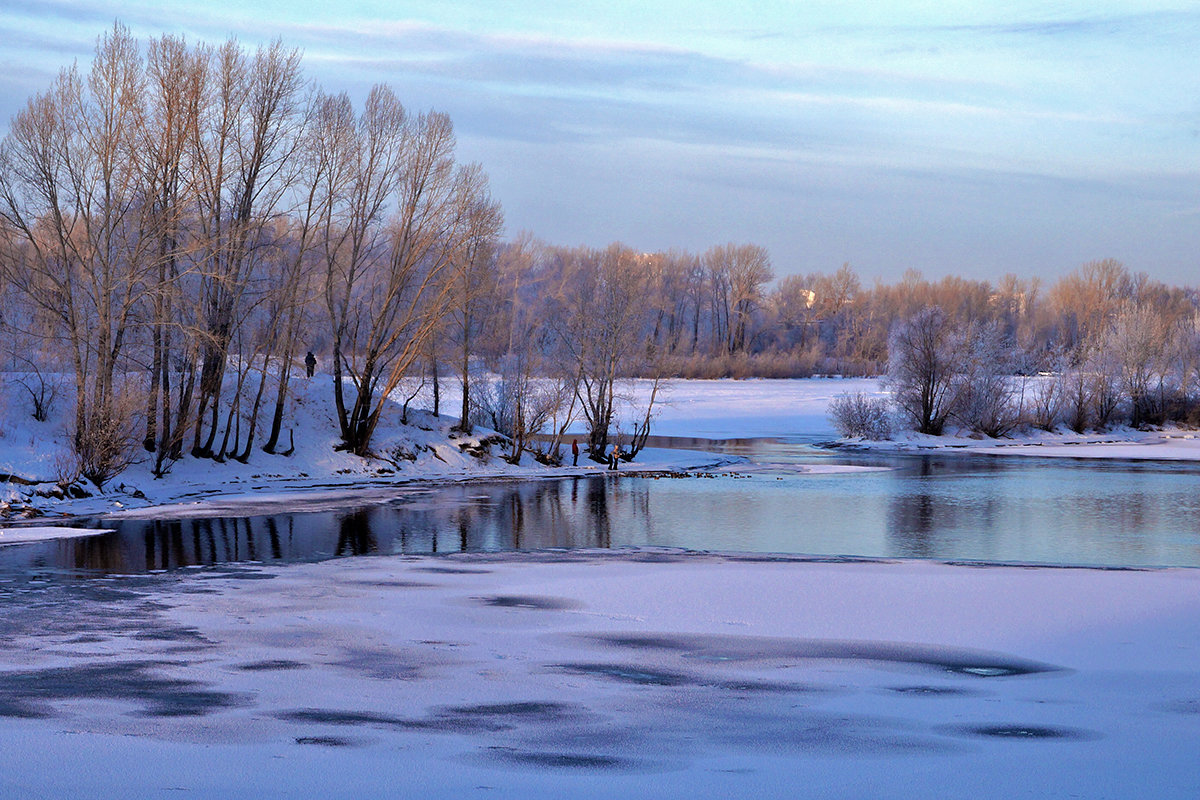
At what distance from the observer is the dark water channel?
16.0 metres

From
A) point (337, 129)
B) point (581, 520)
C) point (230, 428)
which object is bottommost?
point (581, 520)

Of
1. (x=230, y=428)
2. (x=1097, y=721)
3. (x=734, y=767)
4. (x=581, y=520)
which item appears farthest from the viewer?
(x=230, y=428)

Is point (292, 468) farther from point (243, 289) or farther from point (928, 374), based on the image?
point (928, 374)

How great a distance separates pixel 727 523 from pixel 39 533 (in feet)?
38.7

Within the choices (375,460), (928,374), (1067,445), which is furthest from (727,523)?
(1067,445)

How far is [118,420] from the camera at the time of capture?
21.1 meters

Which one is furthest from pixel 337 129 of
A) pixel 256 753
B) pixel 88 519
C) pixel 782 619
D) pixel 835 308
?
pixel 835 308

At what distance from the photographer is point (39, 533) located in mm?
16797

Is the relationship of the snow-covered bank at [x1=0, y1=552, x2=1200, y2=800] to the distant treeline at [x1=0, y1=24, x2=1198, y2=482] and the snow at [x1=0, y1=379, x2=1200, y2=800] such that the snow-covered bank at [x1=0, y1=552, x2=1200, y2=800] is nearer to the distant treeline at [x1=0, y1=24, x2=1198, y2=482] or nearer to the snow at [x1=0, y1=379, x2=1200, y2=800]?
the snow at [x1=0, y1=379, x2=1200, y2=800]

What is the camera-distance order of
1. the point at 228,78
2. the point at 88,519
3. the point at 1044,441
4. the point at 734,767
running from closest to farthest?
the point at 734,767, the point at 88,519, the point at 228,78, the point at 1044,441

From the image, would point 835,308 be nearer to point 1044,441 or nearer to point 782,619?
point 1044,441

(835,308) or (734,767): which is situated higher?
(835,308)

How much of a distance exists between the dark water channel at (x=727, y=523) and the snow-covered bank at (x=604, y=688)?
3205mm

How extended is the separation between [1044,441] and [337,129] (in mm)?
36500
